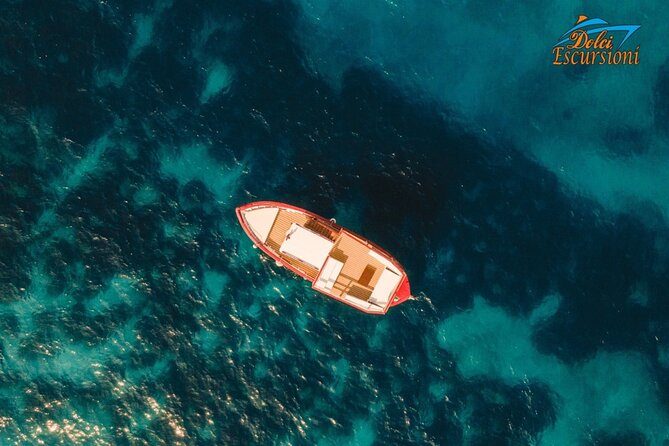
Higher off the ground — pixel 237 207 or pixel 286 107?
pixel 286 107

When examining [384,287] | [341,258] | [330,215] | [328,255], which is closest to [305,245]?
[328,255]

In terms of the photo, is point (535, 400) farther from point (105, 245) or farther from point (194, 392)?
point (105, 245)

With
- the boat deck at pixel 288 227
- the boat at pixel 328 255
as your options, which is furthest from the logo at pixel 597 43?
the boat deck at pixel 288 227

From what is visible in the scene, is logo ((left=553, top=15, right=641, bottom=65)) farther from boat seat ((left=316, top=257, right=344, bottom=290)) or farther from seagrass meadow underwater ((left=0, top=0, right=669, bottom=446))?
boat seat ((left=316, top=257, right=344, bottom=290))

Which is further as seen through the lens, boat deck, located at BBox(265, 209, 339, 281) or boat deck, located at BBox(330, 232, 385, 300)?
boat deck, located at BBox(265, 209, 339, 281)

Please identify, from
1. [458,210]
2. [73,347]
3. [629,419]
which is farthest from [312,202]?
[629,419]

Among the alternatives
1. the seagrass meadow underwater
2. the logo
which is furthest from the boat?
the logo

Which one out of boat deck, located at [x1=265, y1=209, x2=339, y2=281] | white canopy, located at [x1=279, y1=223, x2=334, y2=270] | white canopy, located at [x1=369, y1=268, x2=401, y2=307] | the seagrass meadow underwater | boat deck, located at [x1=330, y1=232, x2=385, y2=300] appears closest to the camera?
white canopy, located at [x1=279, y1=223, x2=334, y2=270]

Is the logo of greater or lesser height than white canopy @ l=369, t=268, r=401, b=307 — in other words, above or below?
above
